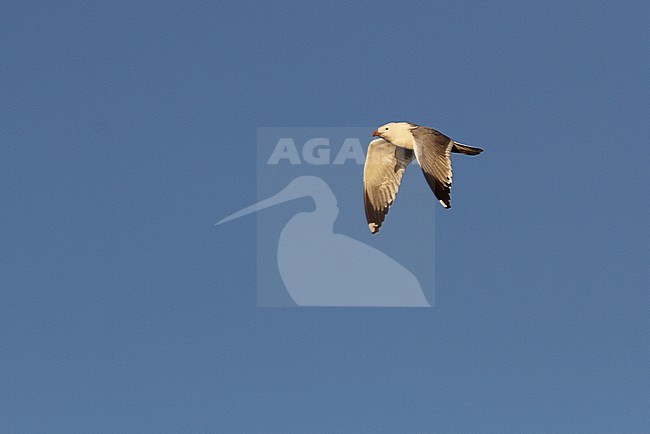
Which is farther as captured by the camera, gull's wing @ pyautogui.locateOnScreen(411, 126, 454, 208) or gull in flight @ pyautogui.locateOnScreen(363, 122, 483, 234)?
gull in flight @ pyautogui.locateOnScreen(363, 122, 483, 234)

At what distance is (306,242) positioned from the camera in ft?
51.5

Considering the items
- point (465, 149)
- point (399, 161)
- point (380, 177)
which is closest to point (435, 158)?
point (465, 149)

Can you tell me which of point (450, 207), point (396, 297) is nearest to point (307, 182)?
point (396, 297)

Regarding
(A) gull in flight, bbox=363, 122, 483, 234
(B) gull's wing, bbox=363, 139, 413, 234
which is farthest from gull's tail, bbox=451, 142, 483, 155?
(B) gull's wing, bbox=363, 139, 413, 234

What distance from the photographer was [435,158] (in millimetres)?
12008

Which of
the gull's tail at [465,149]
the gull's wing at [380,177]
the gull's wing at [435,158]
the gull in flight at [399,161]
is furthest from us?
the gull's wing at [380,177]

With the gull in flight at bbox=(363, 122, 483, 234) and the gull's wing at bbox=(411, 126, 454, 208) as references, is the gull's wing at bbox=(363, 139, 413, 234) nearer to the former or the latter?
the gull in flight at bbox=(363, 122, 483, 234)

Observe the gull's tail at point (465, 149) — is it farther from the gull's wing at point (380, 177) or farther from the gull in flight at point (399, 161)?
the gull's wing at point (380, 177)

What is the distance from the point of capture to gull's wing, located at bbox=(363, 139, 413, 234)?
12984mm

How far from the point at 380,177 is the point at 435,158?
1164 millimetres

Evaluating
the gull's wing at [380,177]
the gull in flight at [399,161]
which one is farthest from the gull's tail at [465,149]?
the gull's wing at [380,177]

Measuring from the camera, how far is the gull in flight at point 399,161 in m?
11.8

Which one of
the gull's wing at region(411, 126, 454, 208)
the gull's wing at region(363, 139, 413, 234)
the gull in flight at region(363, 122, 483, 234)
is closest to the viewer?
the gull's wing at region(411, 126, 454, 208)

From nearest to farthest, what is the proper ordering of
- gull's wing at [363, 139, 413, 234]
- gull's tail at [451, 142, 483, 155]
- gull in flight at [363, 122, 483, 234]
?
1. gull in flight at [363, 122, 483, 234]
2. gull's tail at [451, 142, 483, 155]
3. gull's wing at [363, 139, 413, 234]
